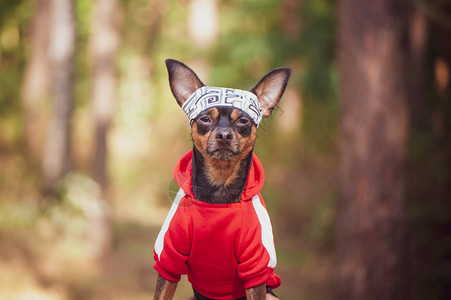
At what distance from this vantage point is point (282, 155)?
13352 millimetres

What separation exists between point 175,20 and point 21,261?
18.4m

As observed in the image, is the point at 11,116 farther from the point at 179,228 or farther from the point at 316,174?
the point at 179,228

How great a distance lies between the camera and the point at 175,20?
2348 centimetres

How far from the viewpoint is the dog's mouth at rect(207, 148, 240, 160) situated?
8.29 ft

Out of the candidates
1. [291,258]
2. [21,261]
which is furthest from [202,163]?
[291,258]

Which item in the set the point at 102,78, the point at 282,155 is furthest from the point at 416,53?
the point at 102,78

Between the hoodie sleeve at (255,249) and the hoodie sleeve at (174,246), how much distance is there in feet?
0.97

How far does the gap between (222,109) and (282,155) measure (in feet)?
36.0

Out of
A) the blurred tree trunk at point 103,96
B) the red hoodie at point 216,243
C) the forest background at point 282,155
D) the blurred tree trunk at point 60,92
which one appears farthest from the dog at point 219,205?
the blurred tree trunk at point 103,96

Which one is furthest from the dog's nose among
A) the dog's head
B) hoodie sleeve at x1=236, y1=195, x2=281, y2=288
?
hoodie sleeve at x1=236, y1=195, x2=281, y2=288

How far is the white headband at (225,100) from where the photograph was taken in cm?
247

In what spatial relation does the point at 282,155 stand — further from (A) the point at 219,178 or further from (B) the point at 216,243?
(B) the point at 216,243

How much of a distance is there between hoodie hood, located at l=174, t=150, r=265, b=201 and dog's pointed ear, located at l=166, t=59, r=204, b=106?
0.39 m

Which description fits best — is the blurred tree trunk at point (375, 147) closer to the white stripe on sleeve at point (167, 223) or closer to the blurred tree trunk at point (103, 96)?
the white stripe on sleeve at point (167, 223)
